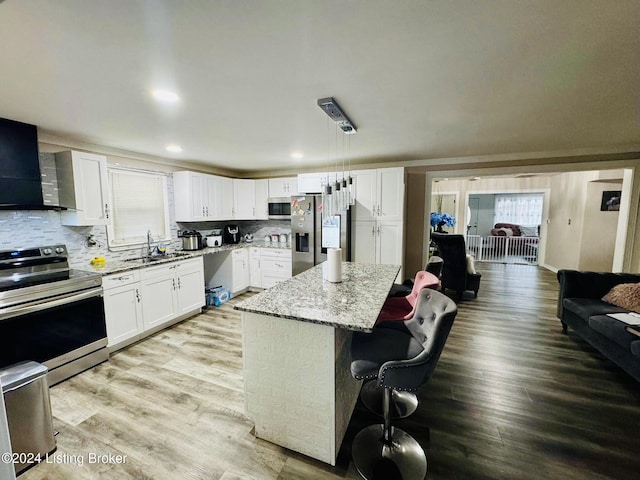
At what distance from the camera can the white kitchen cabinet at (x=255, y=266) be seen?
5.07 m

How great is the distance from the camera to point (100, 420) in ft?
6.59

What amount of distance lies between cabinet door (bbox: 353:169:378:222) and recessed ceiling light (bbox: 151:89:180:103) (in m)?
2.88

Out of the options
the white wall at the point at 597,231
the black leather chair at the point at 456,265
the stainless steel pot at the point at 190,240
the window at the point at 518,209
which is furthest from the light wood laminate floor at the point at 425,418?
the window at the point at 518,209

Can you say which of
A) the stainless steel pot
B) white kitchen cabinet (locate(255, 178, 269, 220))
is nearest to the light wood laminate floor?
the stainless steel pot

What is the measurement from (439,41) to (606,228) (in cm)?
703

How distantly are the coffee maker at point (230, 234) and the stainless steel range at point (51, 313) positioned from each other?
2605 millimetres

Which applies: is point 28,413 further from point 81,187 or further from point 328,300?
point 81,187

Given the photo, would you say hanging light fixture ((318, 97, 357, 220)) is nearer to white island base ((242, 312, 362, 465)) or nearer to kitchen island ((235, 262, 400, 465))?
kitchen island ((235, 262, 400, 465))

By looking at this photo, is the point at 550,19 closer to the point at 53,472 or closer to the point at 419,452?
the point at 419,452

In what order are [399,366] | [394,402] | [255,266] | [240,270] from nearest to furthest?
[399,366], [394,402], [240,270], [255,266]

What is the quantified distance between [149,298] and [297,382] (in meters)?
2.51

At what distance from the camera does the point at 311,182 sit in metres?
4.75

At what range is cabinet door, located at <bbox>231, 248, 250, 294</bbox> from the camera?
15.5 feet

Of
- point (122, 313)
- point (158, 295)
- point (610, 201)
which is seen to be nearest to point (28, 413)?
point (122, 313)
